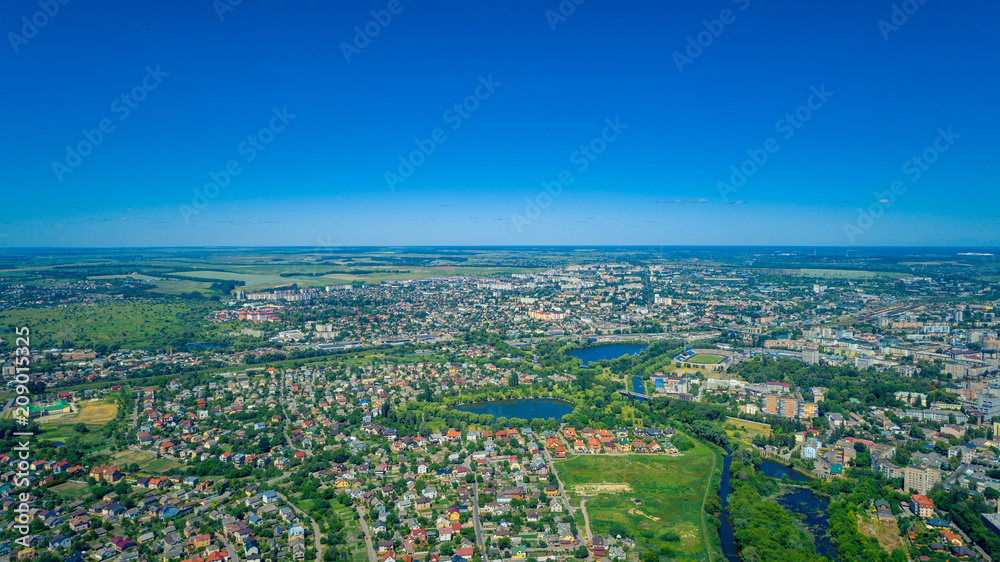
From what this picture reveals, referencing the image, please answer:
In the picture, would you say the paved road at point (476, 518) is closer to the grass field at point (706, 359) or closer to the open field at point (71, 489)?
the open field at point (71, 489)

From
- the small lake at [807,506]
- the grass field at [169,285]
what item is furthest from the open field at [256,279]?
the small lake at [807,506]


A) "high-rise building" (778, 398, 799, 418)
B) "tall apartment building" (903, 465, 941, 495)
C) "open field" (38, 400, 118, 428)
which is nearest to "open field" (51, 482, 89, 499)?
"open field" (38, 400, 118, 428)

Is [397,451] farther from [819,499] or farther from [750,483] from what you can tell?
[819,499]

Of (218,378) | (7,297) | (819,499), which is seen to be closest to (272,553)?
(819,499)

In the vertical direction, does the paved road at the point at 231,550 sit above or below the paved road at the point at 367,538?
above

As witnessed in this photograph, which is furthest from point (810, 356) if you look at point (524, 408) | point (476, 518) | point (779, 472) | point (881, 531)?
point (476, 518)

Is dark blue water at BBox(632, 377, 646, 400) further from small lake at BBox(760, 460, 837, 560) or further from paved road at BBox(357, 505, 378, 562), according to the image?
paved road at BBox(357, 505, 378, 562)
